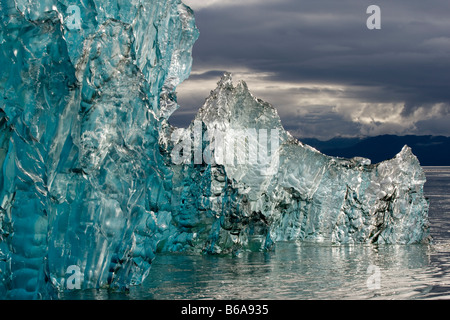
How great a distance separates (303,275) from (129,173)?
628cm

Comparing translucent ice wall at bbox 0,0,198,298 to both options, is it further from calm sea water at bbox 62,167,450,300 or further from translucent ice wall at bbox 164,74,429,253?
translucent ice wall at bbox 164,74,429,253

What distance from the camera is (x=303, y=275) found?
841 inches

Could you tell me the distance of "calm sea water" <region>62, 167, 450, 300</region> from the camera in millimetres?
18109

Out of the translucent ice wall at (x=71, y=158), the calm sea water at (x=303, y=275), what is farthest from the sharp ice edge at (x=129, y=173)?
the calm sea water at (x=303, y=275)

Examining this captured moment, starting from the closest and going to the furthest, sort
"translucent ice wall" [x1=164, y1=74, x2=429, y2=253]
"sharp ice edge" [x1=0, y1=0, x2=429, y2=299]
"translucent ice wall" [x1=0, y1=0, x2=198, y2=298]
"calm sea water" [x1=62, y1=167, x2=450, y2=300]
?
1. "translucent ice wall" [x1=0, y1=0, x2=198, y2=298]
2. "sharp ice edge" [x1=0, y1=0, x2=429, y2=299]
3. "calm sea water" [x1=62, y1=167, x2=450, y2=300]
4. "translucent ice wall" [x1=164, y1=74, x2=429, y2=253]

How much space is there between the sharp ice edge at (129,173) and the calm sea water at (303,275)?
37.6 inches

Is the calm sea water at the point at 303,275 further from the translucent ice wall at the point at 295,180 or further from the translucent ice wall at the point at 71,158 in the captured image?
the translucent ice wall at the point at 295,180

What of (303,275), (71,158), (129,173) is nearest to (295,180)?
(303,275)

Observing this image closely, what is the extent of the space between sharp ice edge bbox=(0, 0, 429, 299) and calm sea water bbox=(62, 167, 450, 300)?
955 mm

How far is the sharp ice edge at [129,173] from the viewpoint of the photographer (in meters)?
15.4

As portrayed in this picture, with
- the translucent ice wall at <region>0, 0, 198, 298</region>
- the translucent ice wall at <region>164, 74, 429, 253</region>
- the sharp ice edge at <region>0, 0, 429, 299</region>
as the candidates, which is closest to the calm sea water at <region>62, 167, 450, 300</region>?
the sharp ice edge at <region>0, 0, 429, 299</region>

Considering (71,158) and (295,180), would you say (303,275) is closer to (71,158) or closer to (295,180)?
(71,158)

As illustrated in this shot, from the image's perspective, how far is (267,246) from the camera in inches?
1059

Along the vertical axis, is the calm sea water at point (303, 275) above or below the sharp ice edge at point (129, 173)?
below
